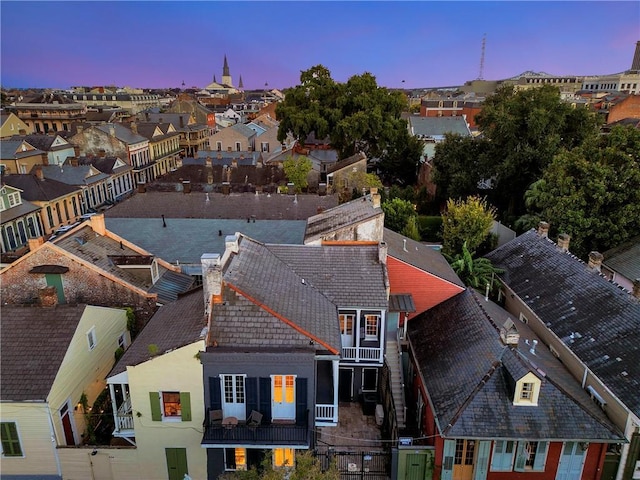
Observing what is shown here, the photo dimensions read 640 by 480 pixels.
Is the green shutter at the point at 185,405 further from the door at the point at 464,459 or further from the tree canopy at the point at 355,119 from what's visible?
the tree canopy at the point at 355,119

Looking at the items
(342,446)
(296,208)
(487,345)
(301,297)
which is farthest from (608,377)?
(296,208)

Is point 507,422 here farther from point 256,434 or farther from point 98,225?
point 98,225

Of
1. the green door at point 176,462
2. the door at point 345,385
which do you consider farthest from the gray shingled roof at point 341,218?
the green door at point 176,462

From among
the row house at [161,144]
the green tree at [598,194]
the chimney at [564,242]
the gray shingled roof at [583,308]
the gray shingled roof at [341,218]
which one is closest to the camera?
the gray shingled roof at [583,308]

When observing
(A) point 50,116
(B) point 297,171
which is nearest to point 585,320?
(B) point 297,171

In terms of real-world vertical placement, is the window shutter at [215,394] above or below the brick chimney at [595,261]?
below

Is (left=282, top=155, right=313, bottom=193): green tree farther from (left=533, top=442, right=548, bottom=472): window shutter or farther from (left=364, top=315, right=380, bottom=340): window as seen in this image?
(left=533, top=442, right=548, bottom=472): window shutter
